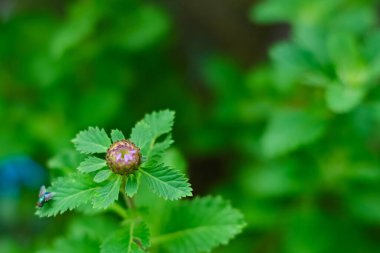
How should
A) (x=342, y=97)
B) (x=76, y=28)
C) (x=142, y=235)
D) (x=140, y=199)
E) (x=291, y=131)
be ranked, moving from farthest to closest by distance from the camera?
(x=76, y=28)
(x=291, y=131)
(x=342, y=97)
(x=140, y=199)
(x=142, y=235)

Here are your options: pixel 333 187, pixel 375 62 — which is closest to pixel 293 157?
pixel 333 187

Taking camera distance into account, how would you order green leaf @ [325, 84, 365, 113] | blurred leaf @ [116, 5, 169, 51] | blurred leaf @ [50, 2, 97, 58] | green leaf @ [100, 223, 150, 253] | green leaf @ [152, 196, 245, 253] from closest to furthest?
green leaf @ [100, 223, 150, 253] → green leaf @ [152, 196, 245, 253] → green leaf @ [325, 84, 365, 113] → blurred leaf @ [50, 2, 97, 58] → blurred leaf @ [116, 5, 169, 51]

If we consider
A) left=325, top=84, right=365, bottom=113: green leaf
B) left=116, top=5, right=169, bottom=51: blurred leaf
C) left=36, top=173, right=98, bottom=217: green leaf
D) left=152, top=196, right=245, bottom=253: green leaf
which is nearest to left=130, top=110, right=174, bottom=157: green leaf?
left=36, top=173, right=98, bottom=217: green leaf

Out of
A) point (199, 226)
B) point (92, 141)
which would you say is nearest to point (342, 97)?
point (199, 226)

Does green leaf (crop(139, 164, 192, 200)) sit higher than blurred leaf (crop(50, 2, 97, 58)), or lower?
lower

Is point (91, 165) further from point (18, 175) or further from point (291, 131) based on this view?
point (18, 175)

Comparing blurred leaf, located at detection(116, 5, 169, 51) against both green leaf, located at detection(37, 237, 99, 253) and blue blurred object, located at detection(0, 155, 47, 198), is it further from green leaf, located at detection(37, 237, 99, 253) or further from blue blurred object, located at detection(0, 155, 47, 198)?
green leaf, located at detection(37, 237, 99, 253)

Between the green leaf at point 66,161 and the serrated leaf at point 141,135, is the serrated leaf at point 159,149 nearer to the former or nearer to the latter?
the serrated leaf at point 141,135
